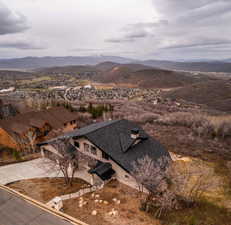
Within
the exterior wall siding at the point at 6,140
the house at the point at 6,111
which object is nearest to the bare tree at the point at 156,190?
the exterior wall siding at the point at 6,140

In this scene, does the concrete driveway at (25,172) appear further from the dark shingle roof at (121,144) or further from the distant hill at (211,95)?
the distant hill at (211,95)

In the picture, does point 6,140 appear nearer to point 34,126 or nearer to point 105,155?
point 34,126

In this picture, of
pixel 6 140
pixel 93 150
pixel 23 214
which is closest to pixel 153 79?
pixel 6 140

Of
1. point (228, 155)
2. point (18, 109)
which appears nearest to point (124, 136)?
point (228, 155)

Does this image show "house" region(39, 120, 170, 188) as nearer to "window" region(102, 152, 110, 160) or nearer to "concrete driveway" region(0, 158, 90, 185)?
"window" region(102, 152, 110, 160)

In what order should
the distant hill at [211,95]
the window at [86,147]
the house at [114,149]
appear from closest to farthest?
the house at [114,149]
the window at [86,147]
the distant hill at [211,95]

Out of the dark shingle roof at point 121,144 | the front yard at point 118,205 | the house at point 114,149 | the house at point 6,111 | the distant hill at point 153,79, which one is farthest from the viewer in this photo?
the distant hill at point 153,79

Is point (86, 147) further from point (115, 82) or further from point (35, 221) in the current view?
point (115, 82)
